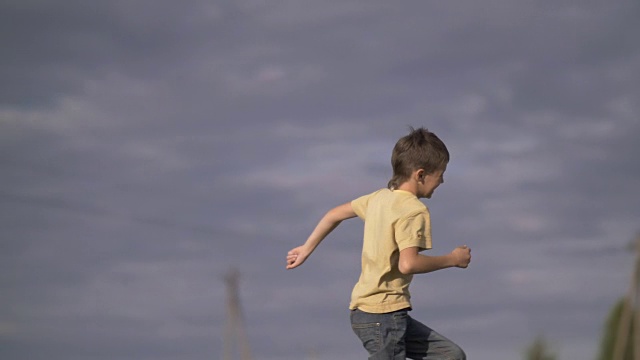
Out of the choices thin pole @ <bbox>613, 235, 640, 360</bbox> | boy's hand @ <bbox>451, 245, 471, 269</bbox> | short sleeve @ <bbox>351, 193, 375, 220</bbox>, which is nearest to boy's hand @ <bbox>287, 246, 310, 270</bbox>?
short sleeve @ <bbox>351, 193, 375, 220</bbox>

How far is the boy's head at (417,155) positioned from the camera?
773 centimetres

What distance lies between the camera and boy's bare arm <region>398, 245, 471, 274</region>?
24.1ft

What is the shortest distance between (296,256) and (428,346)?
1.27 meters

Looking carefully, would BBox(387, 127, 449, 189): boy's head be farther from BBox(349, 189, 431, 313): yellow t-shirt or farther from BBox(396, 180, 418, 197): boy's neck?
BBox(349, 189, 431, 313): yellow t-shirt

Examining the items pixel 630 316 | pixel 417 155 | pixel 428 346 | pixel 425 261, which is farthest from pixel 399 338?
pixel 630 316

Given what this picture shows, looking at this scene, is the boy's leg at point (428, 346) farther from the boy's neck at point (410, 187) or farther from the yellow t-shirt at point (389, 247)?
the boy's neck at point (410, 187)

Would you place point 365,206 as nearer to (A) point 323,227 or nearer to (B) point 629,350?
(A) point 323,227

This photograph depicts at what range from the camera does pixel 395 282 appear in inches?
300

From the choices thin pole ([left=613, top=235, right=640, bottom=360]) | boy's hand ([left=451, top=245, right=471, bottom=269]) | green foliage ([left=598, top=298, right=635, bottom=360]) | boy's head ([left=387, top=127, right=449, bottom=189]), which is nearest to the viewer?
boy's hand ([left=451, top=245, right=471, bottom=269])

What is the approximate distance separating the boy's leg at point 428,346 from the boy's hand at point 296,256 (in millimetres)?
1075

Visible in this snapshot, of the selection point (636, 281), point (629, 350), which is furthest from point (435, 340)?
point (629, 350)

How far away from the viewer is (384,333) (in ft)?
24.8

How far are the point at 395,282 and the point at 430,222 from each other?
0.47 m

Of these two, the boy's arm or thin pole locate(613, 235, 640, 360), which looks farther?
thin pole locate(613, 235, 640, 360)
